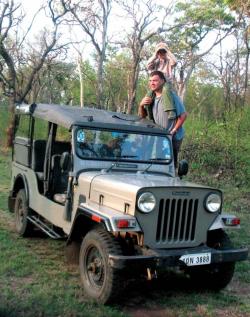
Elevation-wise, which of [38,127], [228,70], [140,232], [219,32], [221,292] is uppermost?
[219,32]

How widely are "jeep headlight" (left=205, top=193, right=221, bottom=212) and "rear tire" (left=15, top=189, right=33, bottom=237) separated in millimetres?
2989

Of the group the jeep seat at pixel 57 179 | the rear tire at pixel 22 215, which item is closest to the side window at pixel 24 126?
the rear tire at pixel 22 215

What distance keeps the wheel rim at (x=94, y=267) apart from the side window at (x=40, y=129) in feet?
7.20

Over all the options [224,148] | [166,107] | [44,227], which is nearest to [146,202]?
[44,227]

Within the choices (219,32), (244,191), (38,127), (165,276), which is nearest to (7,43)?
(219,32)

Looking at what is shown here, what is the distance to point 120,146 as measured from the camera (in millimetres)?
5855

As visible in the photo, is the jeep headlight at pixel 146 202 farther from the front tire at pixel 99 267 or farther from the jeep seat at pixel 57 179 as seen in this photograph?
the jeep seat at pixel 57 179

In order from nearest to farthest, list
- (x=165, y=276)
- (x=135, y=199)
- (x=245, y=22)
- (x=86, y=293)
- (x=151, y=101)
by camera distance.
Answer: (x=135, y=199) → (x=86, y=293) → (x=165, y=276) → (x=151, y=101) → (x=245, y=22)

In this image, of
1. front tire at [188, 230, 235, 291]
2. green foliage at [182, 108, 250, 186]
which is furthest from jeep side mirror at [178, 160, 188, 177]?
green foliage at [182, 108, 250, 186]

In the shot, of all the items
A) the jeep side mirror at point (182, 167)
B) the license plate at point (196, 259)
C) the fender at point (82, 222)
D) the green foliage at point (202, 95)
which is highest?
the green foliage at point (202, 95)

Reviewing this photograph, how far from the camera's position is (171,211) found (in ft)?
15.5

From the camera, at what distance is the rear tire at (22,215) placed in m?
7.00

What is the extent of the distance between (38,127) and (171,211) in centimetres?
298

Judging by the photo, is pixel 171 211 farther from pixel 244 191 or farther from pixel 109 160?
pixel 244 191
